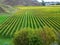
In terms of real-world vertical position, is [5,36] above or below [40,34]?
below

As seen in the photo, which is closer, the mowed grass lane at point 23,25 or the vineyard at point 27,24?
the vineyard at point 27,24

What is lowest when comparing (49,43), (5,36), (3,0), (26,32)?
(3,0)

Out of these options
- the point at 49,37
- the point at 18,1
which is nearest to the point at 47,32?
the point at 49,37

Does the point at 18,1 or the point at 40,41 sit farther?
the point at 18,1

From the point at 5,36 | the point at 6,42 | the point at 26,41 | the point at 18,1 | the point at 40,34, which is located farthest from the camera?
the point at 18,1

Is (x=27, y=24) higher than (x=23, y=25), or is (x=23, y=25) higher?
(x=23, y=25)

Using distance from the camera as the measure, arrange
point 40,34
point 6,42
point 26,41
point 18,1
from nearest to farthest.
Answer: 1. point 26,41
2. point 40,34
3. point 6,42
4. point 18,1

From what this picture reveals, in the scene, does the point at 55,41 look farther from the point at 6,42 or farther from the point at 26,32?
the point at 6,42

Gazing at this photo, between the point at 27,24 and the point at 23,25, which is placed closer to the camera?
the point at 23,25

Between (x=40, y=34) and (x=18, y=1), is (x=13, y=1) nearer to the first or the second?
(x=18, y=1)

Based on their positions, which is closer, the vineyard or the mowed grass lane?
the vineyard
